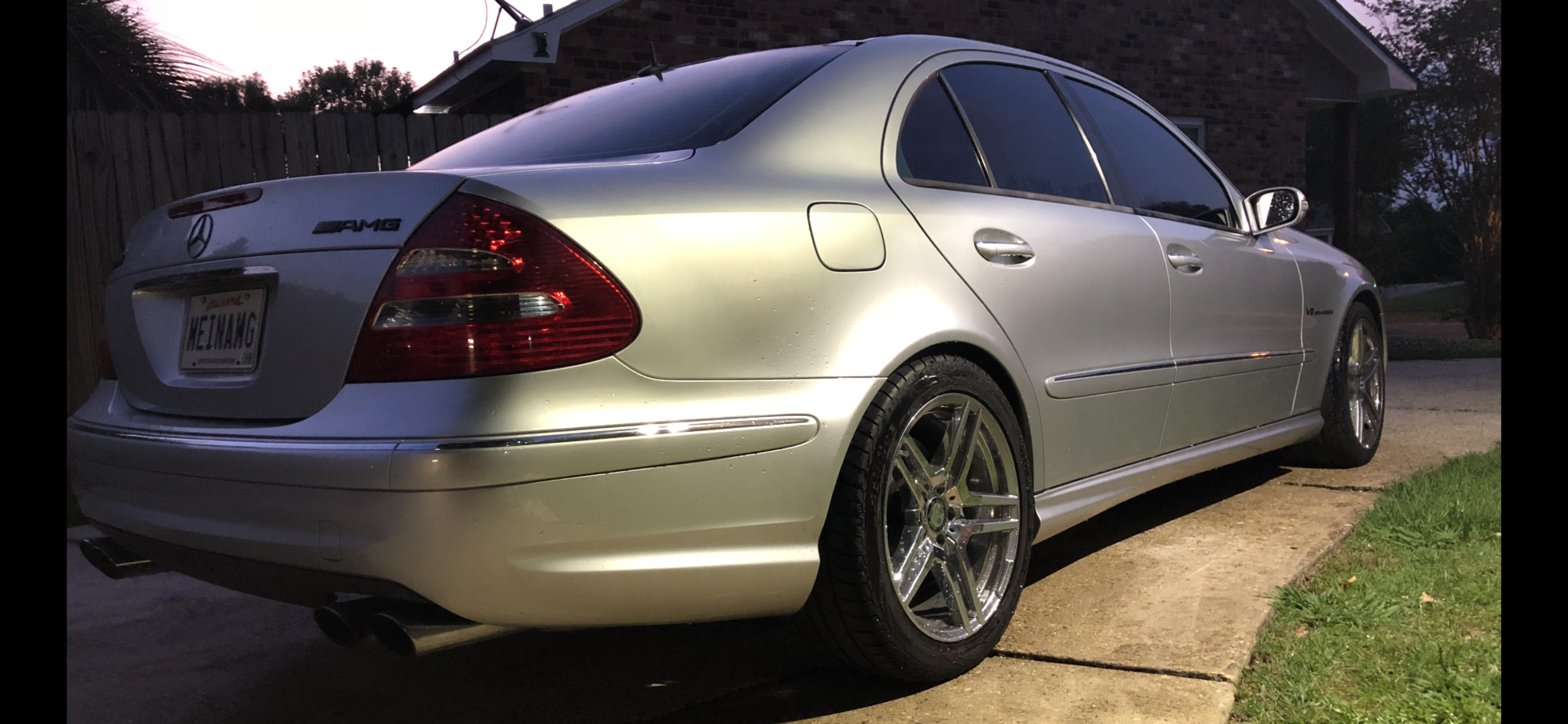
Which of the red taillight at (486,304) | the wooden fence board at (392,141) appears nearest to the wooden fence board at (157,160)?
the wooden fence board at (392,141)

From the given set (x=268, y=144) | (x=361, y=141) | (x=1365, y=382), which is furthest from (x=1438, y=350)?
(x=268, y=144)

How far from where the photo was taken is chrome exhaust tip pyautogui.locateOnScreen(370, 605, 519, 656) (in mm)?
2098

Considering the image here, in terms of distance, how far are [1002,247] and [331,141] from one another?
580 cm

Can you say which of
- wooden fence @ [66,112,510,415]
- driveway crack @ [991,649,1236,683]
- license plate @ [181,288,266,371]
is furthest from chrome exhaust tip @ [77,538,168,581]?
wooden fence @ [66,112,510,415]

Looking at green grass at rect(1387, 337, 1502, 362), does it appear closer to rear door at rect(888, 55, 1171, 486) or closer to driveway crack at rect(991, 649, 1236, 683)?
rear door at rect(888, 55, 1171, 486)

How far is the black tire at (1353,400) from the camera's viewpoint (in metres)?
5.06

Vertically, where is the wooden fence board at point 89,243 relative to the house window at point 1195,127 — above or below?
below

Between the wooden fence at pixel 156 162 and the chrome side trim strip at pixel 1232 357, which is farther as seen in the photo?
the wooden fence at pixel 156 162

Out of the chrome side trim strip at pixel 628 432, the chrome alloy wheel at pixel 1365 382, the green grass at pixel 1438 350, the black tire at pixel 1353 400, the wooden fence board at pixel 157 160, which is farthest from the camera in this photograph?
the green grass at pixel 1438 350

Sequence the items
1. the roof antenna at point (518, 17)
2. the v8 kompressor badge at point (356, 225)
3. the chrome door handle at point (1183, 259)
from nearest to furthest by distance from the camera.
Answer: the v8 kompressor badge at point (356, 225) → the chrome door handle at point (1183, 259) → the roof antenna at point (518, 17)

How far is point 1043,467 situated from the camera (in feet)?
10.4

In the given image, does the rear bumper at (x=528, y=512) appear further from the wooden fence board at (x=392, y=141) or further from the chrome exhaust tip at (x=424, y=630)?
the wooden fence board at (x=392, y=141)

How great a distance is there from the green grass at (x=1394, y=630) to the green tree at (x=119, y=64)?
400 inches
